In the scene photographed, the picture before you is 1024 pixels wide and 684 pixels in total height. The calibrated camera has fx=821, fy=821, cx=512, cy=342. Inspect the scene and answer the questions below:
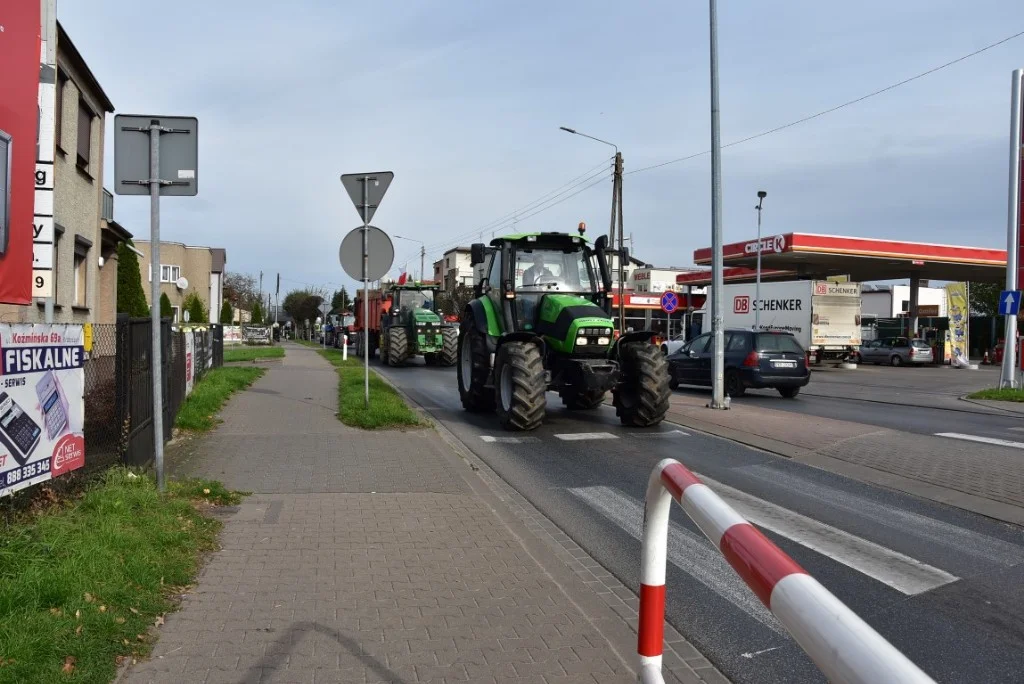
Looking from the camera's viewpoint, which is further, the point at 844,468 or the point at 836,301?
the point at 836,301

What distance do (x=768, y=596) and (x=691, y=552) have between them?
14.4 feet

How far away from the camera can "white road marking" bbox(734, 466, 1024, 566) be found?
222 inches

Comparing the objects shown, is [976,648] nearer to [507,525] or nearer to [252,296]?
[507,525]

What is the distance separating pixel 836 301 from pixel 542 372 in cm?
2425

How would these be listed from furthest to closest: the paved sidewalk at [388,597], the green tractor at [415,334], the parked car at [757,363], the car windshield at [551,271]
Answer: the green tractor at [415,334], the parked car at [757,363], the car windshield at [551,271], the paved sidewalk at [388,597]

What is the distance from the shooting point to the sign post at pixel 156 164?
6605 mm

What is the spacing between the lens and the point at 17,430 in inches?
189

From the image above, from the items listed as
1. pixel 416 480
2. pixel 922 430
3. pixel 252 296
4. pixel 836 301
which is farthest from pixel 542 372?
pixel 252 296

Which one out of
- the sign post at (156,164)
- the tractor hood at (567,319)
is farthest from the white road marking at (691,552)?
the sign post at (156,164)

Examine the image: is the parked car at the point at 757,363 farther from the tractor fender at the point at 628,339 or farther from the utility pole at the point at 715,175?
the tractor fender at the point at 628,339

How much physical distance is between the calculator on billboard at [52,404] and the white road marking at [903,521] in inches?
232

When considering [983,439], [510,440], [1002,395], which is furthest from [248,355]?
[983,439]

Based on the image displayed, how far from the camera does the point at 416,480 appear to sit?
7527 mm

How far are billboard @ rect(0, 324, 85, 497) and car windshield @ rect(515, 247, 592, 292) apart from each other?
7003 mm
